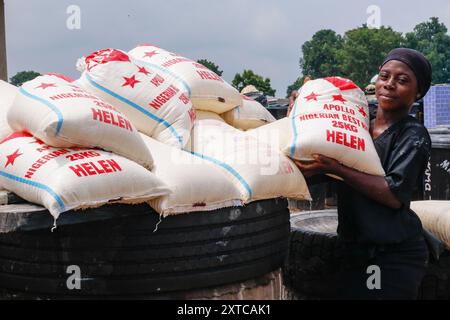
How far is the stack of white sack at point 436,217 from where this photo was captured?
3510 mm

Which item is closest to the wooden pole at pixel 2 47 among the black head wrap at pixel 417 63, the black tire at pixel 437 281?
the black head wrap at pixel 417 63

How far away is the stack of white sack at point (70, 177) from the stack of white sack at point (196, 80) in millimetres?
1007

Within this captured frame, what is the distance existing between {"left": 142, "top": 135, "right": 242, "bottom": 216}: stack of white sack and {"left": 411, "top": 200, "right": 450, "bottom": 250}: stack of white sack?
155 cm

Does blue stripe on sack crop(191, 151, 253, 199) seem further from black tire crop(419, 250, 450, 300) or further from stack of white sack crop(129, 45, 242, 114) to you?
black tire crop(419, 250, 450, 300)

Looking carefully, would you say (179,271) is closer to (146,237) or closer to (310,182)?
(146,237)

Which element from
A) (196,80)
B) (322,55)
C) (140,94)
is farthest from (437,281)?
(322,55)

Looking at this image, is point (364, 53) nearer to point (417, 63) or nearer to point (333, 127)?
point (417, 63)

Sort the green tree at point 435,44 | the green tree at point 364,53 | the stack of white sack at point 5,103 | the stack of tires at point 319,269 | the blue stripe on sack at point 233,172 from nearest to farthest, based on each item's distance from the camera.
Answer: the blue stripe on sack at point 233,172 < the stack of white sack at point 5,103 < the stack of tires at point 319,269 < the green tree at point 364,53 < the green tree at point 435,44

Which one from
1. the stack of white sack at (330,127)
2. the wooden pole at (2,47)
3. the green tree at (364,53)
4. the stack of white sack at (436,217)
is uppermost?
the green tree at (364,53)

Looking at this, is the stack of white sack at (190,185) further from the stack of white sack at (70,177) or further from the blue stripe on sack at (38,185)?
the blue stripe on sack at (38,185)

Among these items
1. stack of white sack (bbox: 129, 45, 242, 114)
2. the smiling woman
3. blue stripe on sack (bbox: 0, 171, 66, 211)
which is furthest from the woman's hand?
blue stripe on sack (bbox: 0, 171, 66, 211)

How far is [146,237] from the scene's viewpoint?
90.4 inches

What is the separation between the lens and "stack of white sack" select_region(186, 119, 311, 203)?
8.46ft

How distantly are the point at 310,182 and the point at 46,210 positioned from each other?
4.49 ft
